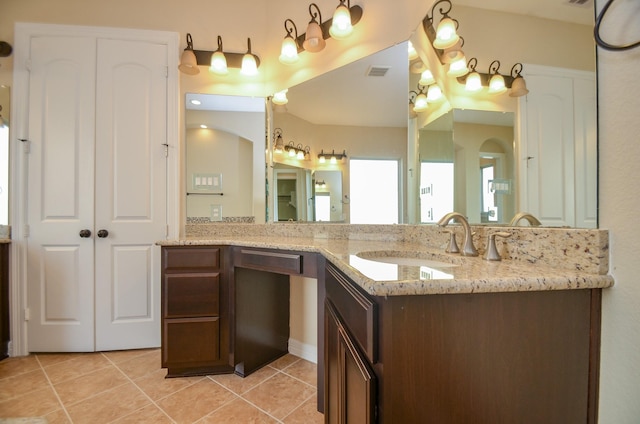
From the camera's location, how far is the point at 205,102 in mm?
2162

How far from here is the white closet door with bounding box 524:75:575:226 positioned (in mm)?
795

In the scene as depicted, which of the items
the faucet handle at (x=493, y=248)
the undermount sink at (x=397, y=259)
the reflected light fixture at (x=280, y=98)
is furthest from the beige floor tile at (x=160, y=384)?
the reflected light fixture at (x=280, y=98)

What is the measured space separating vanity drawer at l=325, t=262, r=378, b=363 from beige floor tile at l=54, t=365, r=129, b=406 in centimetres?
157

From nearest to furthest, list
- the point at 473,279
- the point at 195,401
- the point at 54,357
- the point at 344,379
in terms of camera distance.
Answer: the point at 473,279 → the point at 344,379 → the point at 195,401 → the point at 54,357

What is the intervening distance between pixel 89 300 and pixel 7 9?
7.32 feet

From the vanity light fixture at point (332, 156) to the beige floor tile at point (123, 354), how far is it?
6.17 ft

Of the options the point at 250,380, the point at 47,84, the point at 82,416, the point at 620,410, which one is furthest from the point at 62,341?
the point at 620,410

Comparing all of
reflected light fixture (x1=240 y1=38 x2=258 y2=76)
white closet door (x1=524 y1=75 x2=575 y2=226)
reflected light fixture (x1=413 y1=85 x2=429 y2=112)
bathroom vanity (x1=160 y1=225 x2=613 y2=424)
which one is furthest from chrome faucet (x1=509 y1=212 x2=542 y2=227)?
reflected light fixture (x1=240 y1=38 x2=258 y2=76)

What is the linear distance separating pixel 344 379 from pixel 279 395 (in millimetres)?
894

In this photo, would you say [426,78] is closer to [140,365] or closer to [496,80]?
[496,80]

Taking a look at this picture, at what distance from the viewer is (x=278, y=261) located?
144 cm

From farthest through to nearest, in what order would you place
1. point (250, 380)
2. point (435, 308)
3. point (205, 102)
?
point (205, 102) → point (250, 380) → point (435, 308)

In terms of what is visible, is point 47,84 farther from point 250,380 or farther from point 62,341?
point 250,380

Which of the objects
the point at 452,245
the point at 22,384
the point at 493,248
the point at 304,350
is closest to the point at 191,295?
the point at 304,350
